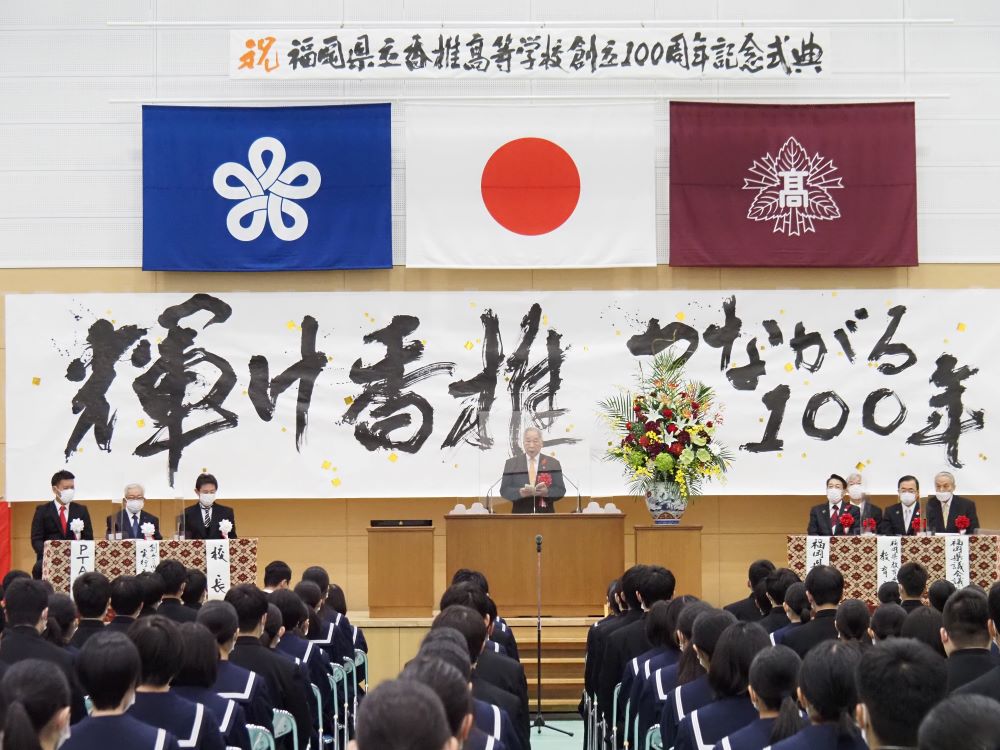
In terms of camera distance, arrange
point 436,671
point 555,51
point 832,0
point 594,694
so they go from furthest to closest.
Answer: point 832,0 → point 555,51 → point 594,694 → point 436,671

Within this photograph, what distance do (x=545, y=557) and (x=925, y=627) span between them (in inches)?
171

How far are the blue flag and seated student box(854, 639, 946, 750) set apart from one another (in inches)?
341

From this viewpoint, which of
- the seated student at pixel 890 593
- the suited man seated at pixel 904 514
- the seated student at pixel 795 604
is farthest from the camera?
the suited man seated at pixel 904 514

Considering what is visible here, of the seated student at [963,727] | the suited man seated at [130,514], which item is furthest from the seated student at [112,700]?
the suited man seated at [130,514]

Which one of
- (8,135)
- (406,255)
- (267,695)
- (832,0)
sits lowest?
(267,695)

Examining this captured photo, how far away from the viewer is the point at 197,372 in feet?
35.9

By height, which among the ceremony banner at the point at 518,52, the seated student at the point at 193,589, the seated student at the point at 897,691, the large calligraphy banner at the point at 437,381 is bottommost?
the seated student at the point at 193,589

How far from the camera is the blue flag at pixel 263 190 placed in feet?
36.1

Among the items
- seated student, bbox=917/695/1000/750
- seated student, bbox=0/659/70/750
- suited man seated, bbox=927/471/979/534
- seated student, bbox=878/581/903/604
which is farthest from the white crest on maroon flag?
seated student, bbox=917/695/1000/750

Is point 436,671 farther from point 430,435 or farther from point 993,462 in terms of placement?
point 993,462

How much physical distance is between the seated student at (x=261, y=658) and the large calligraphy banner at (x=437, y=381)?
577 centimetres

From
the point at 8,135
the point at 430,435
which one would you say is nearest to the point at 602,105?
the point at 430,435

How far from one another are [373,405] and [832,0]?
5.34 metres

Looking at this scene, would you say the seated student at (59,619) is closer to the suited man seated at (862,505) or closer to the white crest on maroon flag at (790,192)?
the suited man seated at (862,505)
